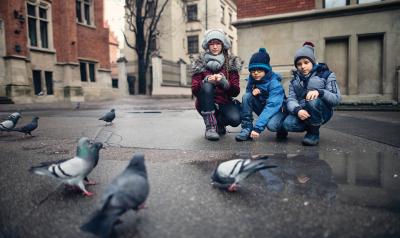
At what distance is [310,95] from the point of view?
3.49m

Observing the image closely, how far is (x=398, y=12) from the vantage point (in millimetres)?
8742

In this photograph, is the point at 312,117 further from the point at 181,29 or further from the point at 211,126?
the point at 181,29

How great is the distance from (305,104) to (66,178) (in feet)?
9.18

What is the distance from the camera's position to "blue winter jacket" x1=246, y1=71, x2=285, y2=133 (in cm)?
383

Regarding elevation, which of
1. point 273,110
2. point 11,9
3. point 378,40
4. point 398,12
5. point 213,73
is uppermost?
point 11,9

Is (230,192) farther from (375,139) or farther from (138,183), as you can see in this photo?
(375,139)

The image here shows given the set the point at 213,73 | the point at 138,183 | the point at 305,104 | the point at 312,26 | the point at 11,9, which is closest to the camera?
the point at 138,183

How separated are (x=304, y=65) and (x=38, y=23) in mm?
18355

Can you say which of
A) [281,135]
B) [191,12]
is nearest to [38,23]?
[281,135]

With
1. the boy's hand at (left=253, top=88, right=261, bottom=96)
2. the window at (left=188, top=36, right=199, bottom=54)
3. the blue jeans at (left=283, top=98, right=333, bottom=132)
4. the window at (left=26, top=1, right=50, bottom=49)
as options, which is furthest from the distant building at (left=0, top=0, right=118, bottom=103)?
the blue jeans at (left=283, top=98, right=333, bottom=132)

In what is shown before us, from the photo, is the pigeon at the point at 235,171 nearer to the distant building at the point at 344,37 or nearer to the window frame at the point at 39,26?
the distant building at the point at 344,37

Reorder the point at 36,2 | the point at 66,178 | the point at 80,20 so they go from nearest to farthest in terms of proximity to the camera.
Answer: the point at 66,178 → the point at 36,2 → the point at 80,20

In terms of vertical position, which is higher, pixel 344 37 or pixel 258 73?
pixel 344 37

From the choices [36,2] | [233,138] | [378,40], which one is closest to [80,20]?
[36,2]
